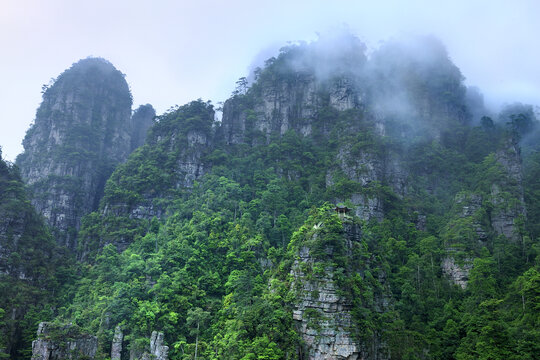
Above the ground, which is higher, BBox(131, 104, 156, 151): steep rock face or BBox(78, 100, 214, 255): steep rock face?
BBox(131, 104, 156, 151): steep rock face

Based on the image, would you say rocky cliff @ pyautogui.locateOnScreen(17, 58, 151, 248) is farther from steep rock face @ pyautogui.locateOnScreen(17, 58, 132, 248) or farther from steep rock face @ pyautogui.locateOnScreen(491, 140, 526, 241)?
steep rock face @ pyautogui.locateOnScreen(491, 140, 526, 241)

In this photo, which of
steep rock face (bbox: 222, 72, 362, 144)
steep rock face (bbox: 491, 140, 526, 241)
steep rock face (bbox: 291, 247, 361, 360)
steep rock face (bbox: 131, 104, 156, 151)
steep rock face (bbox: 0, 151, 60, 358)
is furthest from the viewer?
steep rock face (bbox: 131, 104, 156, 151)

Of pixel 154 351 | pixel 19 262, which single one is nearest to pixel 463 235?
pixel 154 351

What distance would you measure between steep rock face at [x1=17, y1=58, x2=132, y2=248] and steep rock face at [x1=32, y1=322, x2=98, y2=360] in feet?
78.3

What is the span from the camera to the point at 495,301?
106ft

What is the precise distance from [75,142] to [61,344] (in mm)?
38725

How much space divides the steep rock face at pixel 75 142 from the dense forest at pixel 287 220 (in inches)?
9.7

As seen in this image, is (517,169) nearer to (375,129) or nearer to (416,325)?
(375,129)

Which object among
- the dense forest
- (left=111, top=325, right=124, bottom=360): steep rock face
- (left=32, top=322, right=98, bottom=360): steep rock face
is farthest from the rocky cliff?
(left=111, top=325, right=124, bottom=360): steep rock face

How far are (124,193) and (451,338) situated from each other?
39.3 metres

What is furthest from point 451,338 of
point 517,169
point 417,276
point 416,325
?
point 517,169

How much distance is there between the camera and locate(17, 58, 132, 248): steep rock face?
5866cm

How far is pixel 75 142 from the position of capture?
6425 cm

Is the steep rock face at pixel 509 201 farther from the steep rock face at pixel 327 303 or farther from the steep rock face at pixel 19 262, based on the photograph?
the steep rock face at pixel 19 262
